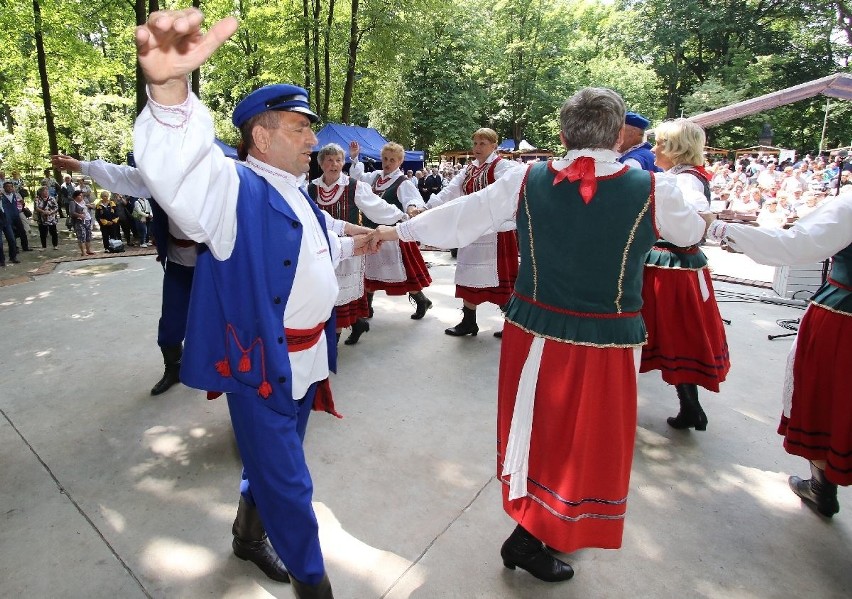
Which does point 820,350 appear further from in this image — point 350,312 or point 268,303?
point 350,312

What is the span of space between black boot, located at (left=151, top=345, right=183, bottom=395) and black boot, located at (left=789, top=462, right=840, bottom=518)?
409 centimetres

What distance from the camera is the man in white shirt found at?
1624mm

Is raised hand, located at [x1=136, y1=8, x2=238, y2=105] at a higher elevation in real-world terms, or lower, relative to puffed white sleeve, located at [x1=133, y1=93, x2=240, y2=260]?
higher

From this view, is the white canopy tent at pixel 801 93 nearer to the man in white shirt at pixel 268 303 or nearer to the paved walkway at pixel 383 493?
the paved walkway at pixel 383 493

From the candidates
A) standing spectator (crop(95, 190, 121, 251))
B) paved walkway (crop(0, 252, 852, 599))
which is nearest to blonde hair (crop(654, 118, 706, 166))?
paved walkway (crop(0, 252, 852, 599))

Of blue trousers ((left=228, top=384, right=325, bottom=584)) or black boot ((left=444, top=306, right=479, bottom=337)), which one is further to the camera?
black boot ((left=444, top=306, right=479, bottom=337))

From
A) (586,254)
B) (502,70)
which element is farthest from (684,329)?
(502,70)

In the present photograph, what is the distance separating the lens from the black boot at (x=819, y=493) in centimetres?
265

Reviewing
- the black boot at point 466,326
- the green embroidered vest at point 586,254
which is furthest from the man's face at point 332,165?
the green embroidered vest at point 586,254

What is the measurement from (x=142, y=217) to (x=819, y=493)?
1202cm

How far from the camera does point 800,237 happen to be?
2193 mm

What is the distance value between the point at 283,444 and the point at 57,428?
2570 mm

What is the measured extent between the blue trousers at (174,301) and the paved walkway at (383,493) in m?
0.42

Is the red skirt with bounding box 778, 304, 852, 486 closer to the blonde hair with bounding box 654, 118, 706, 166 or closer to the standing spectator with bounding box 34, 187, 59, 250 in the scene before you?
the blonde hair with bounding box 654, 118, 706, 166
